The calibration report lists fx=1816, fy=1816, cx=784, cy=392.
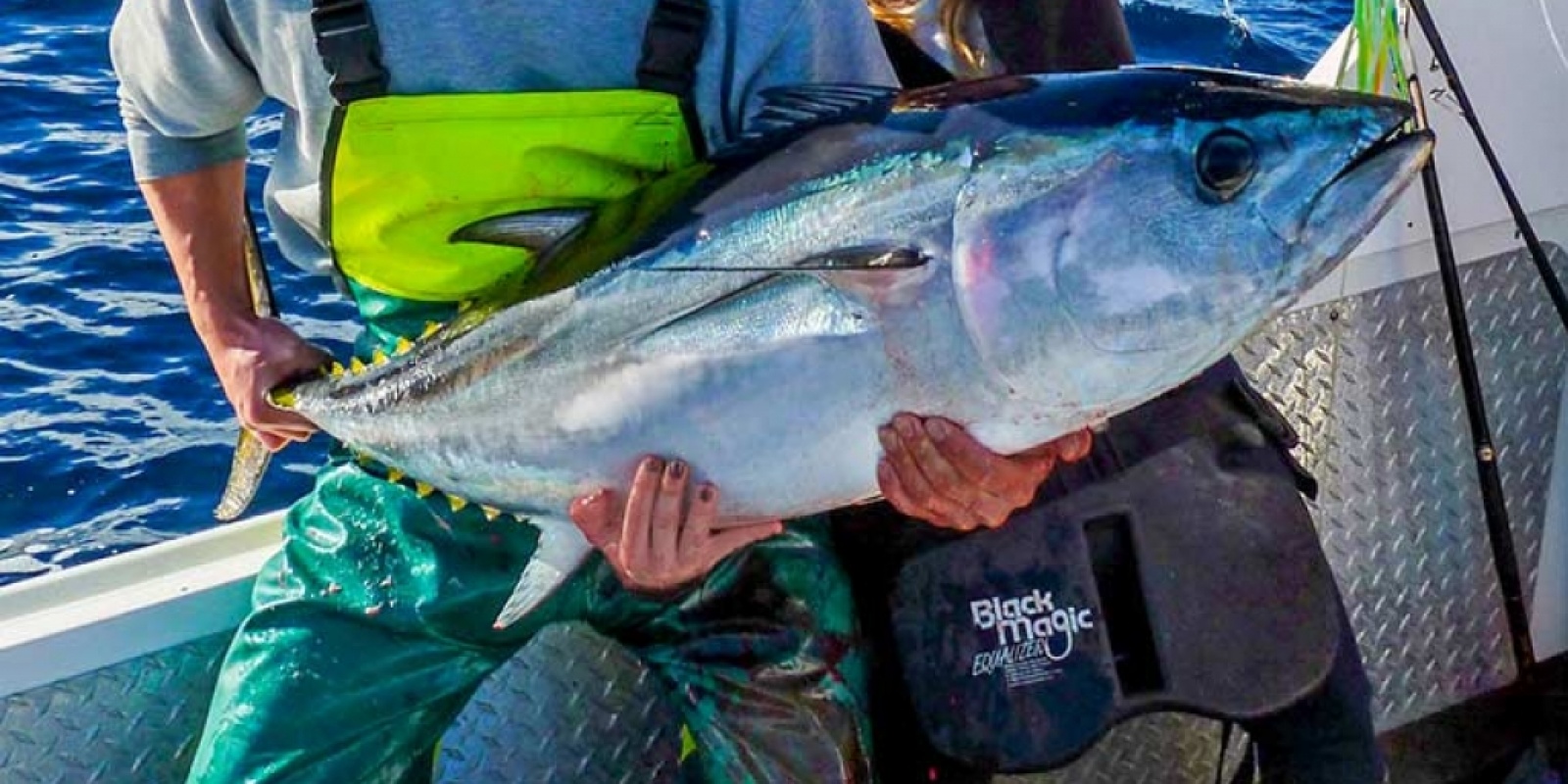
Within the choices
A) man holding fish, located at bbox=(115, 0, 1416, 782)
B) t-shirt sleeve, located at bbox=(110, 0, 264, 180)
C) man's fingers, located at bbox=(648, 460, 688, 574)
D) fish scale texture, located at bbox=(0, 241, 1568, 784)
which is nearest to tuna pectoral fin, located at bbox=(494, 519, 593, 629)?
man holding fish, located at bbox=(115, 0, 1416, 782)

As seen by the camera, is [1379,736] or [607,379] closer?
[607,379]

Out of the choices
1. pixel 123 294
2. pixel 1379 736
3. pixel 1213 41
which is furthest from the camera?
pixel 1213 41

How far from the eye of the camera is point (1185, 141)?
179 cm

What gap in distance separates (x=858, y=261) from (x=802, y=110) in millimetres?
336

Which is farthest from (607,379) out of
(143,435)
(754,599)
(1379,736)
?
(143,435)

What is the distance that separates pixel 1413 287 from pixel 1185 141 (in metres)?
1.90

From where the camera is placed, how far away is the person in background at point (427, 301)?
2.33m

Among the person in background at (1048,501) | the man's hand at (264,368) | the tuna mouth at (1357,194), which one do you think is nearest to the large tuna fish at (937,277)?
the tuna mouth at (1357,194)

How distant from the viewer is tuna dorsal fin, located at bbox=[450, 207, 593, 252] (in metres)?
2.24

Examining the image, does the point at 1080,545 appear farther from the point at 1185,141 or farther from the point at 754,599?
the point at 1185,141

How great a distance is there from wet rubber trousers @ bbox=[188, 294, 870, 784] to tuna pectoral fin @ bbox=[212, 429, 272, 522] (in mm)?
130

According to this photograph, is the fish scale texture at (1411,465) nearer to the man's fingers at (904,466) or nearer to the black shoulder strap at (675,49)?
the man's fingers at (904,466)

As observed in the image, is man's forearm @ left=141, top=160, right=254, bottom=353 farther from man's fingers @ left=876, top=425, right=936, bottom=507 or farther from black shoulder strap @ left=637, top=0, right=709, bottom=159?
man's fingers @ left=876, top=425, right=936, bottom=507

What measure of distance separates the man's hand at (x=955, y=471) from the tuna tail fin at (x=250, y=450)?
107 cm
